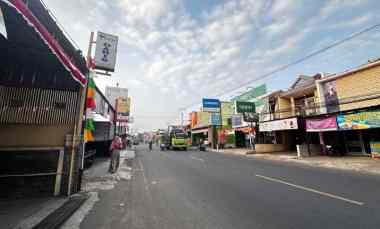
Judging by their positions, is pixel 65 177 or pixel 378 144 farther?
pixel 378 144

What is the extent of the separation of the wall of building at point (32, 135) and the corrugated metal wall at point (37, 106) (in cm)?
15

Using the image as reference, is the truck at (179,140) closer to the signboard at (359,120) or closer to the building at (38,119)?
the signboard at (359,120)

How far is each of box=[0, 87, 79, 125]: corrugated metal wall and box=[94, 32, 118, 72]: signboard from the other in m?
1.77

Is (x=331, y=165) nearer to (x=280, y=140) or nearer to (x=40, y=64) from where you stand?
(x=280, y=140)

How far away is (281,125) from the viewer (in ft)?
55.8

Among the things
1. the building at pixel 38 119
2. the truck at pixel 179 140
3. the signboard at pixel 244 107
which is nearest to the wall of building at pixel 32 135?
the building at pixel 38 119

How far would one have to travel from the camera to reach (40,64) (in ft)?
17.4

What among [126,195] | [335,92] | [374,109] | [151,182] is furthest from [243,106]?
[126,195]

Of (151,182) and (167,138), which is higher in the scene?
(167,138)

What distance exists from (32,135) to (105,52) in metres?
3.84

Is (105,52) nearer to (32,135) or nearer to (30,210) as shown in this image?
(32,135)

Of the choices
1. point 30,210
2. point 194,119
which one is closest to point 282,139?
point 30,210

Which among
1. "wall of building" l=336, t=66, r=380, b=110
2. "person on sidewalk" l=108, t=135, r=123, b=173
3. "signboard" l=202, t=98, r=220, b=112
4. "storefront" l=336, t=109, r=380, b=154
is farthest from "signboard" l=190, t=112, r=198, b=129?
"person on sidewalk" l=108, t=135, r=123, b=173

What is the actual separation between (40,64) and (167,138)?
26.8m
